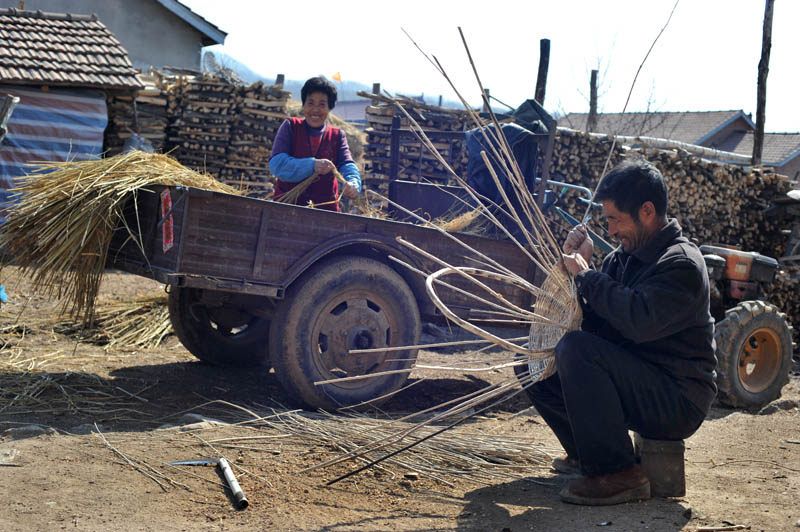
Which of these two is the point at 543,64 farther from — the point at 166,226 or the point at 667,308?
the point at 667,308

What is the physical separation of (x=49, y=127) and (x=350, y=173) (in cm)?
775

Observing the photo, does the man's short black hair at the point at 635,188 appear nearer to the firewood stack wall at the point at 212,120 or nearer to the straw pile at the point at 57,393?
the straw pile at the point at 57,393

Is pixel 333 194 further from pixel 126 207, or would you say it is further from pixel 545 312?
pixel 545 312

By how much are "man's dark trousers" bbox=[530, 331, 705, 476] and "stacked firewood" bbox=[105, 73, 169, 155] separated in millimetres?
10093

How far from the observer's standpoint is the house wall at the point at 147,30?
692 inches

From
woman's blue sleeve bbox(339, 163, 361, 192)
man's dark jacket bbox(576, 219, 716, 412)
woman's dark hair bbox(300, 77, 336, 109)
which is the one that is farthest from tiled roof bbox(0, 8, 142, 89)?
man's dark jacket bbox(576, 219, 716, 412)

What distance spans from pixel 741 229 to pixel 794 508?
28.4 ft

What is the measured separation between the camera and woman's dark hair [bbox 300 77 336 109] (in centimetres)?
521

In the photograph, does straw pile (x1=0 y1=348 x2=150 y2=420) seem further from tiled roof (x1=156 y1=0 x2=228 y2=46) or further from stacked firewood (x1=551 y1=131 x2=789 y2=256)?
tiled roof (x1=156 y1=0 x2=228 y2=46)

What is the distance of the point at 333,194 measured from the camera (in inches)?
204

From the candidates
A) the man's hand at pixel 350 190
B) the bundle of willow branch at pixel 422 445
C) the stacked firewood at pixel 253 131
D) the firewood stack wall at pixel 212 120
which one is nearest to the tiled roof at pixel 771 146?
the stacked firewood at pixel 253 131

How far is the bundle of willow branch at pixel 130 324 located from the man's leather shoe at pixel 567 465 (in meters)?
3.81

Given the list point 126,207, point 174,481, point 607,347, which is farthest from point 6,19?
Answer: point 607,347

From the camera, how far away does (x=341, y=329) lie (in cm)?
445
